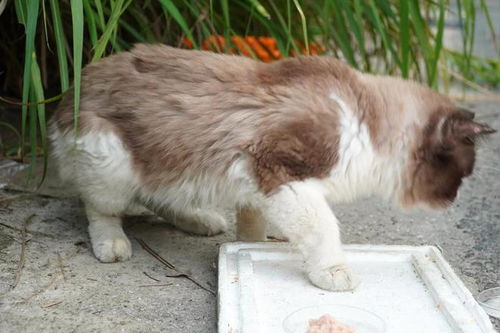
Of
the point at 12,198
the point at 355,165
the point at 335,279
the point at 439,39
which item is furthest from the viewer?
the point at 439,39

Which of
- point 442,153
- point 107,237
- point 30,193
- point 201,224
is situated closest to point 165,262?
point 107,237

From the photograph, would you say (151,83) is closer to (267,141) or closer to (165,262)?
(267,141)

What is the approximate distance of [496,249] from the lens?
2568 millimetres

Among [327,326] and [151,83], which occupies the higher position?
[151,83]

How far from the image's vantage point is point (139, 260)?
239 centimetres

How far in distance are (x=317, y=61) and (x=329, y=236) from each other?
535 millimetres

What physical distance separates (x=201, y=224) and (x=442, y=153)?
0.87m

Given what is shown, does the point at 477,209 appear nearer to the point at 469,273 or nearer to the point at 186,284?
the point at 469,273

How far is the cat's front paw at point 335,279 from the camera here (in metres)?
2.06

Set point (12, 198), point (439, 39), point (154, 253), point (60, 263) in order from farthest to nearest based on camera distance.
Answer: point (439, 39) → point (12, 198) → point (154, 253) → point (60, 263)

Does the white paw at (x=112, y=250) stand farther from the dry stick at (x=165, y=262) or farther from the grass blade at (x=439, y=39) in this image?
the grass blade at (x=439, y=39)

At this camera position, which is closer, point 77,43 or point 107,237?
point 77,43

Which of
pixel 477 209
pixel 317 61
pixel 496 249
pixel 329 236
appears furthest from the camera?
pixel 477 209

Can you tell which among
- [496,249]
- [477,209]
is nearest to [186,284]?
[496,249]
